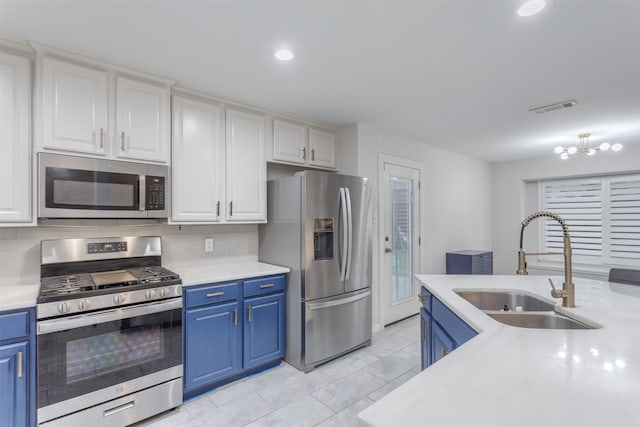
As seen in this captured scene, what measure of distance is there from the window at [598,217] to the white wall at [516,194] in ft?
0.79

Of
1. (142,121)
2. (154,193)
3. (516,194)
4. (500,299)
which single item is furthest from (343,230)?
(516,194)

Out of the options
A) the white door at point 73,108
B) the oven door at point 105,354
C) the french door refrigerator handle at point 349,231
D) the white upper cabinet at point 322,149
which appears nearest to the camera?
the oven door at point 105,354

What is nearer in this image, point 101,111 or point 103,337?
point 103,337

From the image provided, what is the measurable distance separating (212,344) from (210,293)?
40 cm

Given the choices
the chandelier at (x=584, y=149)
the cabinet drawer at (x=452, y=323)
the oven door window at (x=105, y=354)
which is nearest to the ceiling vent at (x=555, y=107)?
the chandelier at (x=584, y=149)

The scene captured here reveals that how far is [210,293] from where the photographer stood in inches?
94.5

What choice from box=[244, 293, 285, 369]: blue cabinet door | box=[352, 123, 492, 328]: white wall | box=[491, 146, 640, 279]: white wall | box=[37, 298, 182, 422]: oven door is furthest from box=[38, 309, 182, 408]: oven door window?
box=[491, 146, 640, 279]: white wall

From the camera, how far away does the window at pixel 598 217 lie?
15.3ft

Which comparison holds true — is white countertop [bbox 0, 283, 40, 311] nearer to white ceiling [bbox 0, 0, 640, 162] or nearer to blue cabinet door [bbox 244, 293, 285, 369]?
blue cabinet door [bbox 244, 293, 285, 369]

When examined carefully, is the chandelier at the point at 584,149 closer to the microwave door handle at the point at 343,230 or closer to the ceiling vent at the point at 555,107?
the ceiling vent at the point at 555,107

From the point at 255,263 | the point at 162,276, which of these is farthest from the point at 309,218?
the point at 162,276

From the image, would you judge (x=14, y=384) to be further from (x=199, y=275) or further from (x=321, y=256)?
(x=321, y=256)

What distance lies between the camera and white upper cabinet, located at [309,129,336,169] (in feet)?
11.4

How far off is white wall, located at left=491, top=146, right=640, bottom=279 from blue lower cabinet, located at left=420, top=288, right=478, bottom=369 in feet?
14.6
